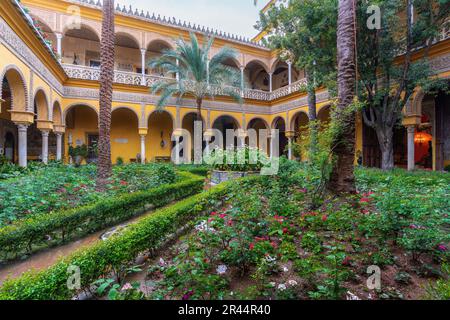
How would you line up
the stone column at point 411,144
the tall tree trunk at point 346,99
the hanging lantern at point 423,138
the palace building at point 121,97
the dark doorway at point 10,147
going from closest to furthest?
the tall tree trunk at point 346,99
the palace building at point 121,97
the stone column at point 411,144
the hanging lantern at point 423,138
the dark doorway at point 10,147

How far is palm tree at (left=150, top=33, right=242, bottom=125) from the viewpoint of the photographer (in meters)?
13.3

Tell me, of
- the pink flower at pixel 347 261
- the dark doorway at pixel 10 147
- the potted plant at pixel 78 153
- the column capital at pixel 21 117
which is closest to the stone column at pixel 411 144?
the pink flower at pixel 347 261

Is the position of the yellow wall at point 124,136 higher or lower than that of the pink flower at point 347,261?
higher

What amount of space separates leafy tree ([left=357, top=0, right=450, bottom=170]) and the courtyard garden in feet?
20.2

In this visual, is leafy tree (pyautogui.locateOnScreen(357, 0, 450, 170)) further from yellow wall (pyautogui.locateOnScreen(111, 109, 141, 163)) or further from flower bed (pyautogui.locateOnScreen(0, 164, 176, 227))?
yellow wall (pyautogui.locateOnScreen(111, 109, 141, 163))

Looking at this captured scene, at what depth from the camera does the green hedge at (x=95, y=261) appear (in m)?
1.90

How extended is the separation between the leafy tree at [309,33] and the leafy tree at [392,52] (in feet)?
3.28

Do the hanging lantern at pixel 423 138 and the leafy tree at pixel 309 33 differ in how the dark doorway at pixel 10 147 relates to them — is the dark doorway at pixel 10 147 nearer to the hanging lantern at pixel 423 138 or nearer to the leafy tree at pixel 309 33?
the leafy tree at pixel 309 33

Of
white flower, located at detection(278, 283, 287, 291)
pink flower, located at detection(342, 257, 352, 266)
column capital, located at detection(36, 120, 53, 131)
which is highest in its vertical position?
column capital, located at detection(36, 120, 53, 131)

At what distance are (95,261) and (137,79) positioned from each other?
1394 centimetres

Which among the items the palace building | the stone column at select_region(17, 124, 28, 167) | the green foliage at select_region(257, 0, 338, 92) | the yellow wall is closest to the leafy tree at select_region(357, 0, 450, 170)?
the green foliage at select_region(257, 0, 338, 92)

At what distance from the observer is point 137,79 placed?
14328 mm
